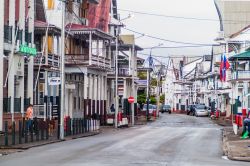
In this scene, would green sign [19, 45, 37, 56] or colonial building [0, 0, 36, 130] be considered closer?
colonial building [0, 0, 36, 130]

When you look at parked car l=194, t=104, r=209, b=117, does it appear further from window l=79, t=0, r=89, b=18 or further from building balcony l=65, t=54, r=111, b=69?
building balcony l=65, t=54, r=111, b=69

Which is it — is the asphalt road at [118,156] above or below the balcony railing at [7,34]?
below

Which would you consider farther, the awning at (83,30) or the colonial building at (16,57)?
the awning at (83,30)

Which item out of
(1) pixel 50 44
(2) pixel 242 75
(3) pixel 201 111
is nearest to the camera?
(1) pixel 50 44

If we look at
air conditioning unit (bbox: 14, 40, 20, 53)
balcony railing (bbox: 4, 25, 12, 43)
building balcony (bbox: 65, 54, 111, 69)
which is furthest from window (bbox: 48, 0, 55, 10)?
balcony railing (bbox: 4, 25, 12, 43)

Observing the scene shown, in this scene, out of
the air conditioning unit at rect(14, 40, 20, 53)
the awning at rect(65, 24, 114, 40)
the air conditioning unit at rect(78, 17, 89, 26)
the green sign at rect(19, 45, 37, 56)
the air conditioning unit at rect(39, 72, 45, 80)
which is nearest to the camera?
the green sign at rect(19, 45, 37, 56)

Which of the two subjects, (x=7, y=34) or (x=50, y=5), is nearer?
(x=7, y=34)

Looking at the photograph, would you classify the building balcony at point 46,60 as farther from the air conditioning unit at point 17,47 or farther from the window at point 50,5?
the window at point 50,5

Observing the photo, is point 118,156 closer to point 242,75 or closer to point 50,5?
point 50,5

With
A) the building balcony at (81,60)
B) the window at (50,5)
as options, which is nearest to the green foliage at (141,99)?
the building balcony at (81,60)

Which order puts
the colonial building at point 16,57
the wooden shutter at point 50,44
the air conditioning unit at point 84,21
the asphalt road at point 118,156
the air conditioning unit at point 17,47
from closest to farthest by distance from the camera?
the asphalt road at point 118,156
the colonial building at point 16,57
the air conditioning unit at point 17,47
the wooden shutter at point 50,44
the air conditioning unit at point 84,21

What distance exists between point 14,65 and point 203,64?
302ft

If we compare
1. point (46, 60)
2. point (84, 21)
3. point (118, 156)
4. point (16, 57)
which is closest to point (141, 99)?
point (84, 21)

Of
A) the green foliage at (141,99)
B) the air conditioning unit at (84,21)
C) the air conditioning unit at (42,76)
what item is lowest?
the green foliage at (141,99)
